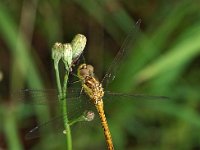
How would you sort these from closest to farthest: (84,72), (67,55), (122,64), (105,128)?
(67,55), (84,72), (105,128), (122,64)

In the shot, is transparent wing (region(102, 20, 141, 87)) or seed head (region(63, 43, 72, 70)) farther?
transparent wing (region(102, 20, 141, 87))

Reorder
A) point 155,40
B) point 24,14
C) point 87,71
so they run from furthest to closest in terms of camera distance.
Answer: point 24,14
point 155,40
point 87,71

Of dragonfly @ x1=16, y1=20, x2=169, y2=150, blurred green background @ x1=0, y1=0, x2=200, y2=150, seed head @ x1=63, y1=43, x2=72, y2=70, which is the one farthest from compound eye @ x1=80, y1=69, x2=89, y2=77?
blurred green background @ x1=0, y1=0, x2=200, y2=150

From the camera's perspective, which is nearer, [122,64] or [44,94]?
[44,94]

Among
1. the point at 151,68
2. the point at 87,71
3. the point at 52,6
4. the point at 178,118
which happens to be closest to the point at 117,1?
the point at 52,6

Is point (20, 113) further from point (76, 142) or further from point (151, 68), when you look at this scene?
point (151, 68)

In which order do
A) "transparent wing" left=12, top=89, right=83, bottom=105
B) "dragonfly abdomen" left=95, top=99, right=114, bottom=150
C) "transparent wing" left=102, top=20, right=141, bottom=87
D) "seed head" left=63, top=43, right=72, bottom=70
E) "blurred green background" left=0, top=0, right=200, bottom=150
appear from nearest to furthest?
"seed head" left=63, top=43, right=72, bottom=70 < "transparent wing" left=12, top=89, right=83, bottom=105 < "dragonfly abdomen" left=95, top=99, right=114, bottom=150 < "transparent wing" left=102, top=20, right=141, bottom=87 < "blurred green background" left=0, top=0, right=200, bottom=150

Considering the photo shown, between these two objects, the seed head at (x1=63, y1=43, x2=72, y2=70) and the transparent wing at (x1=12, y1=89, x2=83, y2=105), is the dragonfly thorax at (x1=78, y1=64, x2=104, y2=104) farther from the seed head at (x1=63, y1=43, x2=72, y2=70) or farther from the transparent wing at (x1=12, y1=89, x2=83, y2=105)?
the seed head at (x1=63, y1=43, x2=72, y2=70)

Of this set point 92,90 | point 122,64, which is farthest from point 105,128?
point 122,64

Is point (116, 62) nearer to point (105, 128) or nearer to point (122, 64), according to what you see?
point (105, 128)
